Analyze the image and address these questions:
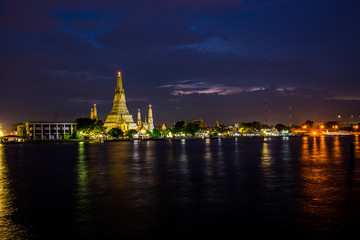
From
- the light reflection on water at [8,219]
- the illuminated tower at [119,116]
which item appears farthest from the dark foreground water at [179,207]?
the illuminated tower at [119,116]

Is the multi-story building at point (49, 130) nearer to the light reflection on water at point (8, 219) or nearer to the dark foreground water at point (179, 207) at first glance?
the dark foreground water at point (179, 207)

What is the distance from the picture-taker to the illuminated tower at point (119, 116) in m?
175

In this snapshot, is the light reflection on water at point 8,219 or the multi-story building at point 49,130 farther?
the multi-story building at point 49,130

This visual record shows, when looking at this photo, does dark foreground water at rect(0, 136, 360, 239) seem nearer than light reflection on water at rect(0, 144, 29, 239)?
No

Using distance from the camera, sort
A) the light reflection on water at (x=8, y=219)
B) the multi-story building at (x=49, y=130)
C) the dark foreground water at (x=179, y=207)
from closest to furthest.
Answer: the light reflection on water at (x=8, y=219) → the dark foreground water at (x=179, y=207) → the multi-story building at (x=49, y=130)

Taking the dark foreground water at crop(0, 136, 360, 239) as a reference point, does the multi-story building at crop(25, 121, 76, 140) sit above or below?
above

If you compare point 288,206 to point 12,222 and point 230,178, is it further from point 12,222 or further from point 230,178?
point 12,222

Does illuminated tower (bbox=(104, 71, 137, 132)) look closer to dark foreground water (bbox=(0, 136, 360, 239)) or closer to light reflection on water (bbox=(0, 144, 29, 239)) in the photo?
dark foreground water (bbox=(0, 136, 360, 239))

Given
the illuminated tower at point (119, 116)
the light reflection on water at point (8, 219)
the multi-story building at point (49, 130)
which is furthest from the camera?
the illuminated tower at point (119, 116)

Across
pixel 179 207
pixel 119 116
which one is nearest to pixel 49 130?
pixel 119 116

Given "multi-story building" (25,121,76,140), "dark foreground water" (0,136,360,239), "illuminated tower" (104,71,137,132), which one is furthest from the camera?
"illuminated tower" (104,71,137,132)

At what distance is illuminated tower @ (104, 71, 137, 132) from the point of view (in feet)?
575

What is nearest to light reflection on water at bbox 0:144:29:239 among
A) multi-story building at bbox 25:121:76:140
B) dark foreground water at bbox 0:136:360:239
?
dark foreground water at bbox 0:136:360:239

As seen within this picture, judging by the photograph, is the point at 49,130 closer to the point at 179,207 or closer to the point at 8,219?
the point at 8,219
